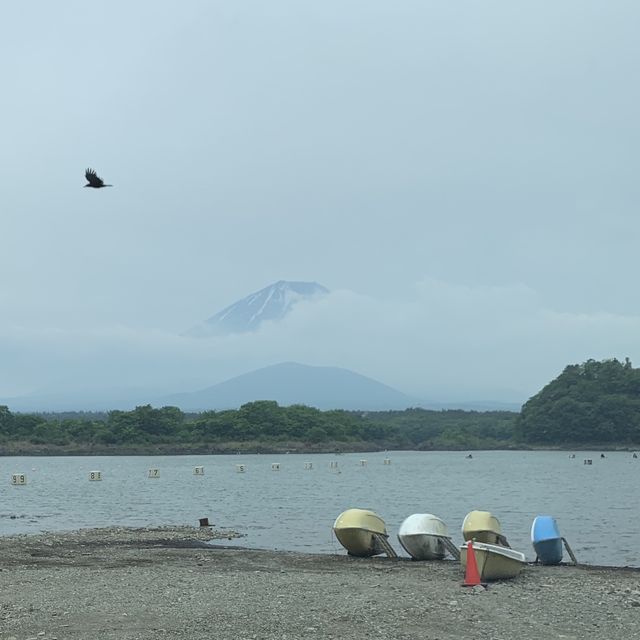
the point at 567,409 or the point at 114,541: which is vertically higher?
the point at 567,409

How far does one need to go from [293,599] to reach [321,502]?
43997 millimetres

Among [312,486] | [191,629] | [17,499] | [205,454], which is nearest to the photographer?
[191,629]

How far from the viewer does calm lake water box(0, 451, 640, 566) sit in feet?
138

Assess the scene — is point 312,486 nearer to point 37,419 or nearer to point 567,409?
point 37,419

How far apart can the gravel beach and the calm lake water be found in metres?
8.29

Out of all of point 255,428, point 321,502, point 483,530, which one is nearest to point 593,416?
point 255,428

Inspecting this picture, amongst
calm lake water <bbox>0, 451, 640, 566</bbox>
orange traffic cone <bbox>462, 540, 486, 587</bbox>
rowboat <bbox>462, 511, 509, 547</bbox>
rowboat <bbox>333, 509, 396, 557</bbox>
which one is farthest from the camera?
calm lake water <bbox>0, 451, 640, 566</bbox>

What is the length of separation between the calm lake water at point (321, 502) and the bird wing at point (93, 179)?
1870 cm

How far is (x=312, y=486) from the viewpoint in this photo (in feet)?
282

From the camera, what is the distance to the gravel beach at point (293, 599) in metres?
17.1

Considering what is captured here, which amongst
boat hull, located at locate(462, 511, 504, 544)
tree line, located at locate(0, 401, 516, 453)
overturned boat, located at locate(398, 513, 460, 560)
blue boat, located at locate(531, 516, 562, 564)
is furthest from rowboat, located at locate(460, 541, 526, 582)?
tree line, located at locate(0, 401, 516, 453)

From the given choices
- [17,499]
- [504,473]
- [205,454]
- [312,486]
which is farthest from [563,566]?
[205,454]

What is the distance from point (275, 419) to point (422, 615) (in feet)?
551

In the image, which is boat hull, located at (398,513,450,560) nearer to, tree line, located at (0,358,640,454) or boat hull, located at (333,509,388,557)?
boat hull, located at (333,509,388,557)
